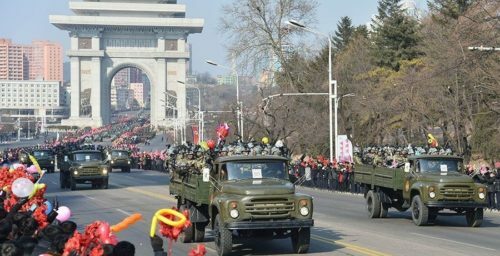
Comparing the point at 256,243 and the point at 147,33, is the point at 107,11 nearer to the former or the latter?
the point at 147,33

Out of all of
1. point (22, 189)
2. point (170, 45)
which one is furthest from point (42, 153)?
point (170, 45)

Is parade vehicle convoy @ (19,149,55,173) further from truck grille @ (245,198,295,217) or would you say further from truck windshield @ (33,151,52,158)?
truck grille @ (245,198,295,217)

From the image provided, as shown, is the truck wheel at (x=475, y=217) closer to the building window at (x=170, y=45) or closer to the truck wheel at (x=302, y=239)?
the truck wheel at (x=302, y=239)

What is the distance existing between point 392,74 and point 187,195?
47.8 meters

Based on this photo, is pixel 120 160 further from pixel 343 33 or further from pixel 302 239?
pixel 302 239

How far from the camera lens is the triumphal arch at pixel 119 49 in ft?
530

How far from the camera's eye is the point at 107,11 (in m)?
166

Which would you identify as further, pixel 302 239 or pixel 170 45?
pixel 170 45

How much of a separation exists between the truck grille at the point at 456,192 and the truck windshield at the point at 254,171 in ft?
18.4

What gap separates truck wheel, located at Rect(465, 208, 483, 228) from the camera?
21.5 meters

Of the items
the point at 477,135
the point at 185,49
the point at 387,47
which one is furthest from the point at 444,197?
the point at 185,49

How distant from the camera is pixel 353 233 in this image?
19734mm

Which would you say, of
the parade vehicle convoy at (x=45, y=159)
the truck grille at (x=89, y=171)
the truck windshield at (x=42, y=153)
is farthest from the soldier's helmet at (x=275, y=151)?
the truck windshield at (x=42, y=153)

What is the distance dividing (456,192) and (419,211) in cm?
114
